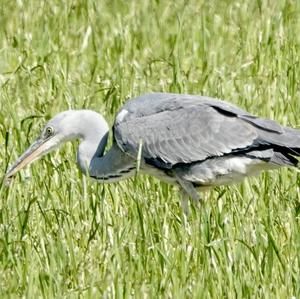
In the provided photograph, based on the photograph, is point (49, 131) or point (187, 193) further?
point (49, 131)

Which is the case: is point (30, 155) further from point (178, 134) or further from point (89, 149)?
point (178, 134)

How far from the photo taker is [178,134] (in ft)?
22.8

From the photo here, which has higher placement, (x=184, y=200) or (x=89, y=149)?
(x=89, y=149)

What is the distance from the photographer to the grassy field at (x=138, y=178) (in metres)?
5.68

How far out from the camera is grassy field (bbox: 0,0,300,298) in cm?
568

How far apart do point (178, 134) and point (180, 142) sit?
0.06m

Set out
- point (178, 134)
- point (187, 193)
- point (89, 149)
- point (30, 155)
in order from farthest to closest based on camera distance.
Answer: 1. point (89, 149)
2. point (30, 155)
3. point (178, 134)
4. point (187, 193)

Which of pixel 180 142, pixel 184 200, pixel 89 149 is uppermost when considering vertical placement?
pixel 180 142

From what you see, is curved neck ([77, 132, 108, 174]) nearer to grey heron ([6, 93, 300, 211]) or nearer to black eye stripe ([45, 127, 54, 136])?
grey heron ([6, 93, 300, 211])

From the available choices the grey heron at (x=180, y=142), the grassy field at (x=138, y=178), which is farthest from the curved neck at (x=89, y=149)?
the grassy field at (x=138, y=178)

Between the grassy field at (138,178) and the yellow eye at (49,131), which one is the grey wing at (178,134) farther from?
the yellow eye at (49,131)

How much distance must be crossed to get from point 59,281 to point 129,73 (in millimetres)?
3513

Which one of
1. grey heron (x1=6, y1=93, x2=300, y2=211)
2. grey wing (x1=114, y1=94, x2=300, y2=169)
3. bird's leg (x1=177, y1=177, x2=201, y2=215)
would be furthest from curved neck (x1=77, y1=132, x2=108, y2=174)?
bird's leg (x1=177, y1=177, x2=201, y2=215)

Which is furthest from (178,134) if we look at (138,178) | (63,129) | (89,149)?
(63,129)
